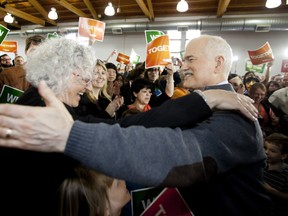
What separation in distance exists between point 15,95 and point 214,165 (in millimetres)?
2249

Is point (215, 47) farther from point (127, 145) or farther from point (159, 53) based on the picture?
point (159, 53)

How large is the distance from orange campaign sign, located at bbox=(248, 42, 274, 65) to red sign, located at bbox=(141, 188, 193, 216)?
5.32m

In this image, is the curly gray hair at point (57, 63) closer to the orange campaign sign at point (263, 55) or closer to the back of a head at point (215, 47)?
the back of a head at point (215, 47)

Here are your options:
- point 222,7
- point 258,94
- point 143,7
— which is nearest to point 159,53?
point 258,94

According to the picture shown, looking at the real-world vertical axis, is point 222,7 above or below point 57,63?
above

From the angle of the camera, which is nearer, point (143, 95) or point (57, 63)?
point (57, 63)

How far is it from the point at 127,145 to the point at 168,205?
1.06 m

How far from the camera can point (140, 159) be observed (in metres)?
0.60

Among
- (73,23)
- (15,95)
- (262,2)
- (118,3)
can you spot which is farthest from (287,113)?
(73,23)

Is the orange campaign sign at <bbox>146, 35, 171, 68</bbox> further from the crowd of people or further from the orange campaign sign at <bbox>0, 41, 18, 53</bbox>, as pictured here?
the orange campaign sign at <bbox>0, 41, 18, 53</bbox>

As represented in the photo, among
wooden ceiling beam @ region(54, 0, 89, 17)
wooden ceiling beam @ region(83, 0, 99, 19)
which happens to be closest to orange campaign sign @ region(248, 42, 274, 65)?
wooden ceiling beam @ region(83, 0, 99, 19)

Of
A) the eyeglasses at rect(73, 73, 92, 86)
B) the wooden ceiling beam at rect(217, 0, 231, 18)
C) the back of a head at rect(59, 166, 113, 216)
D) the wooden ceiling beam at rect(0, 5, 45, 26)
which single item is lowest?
the back of a head at rect(59, 166, 113, 216)

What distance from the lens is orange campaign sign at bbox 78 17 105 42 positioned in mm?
4469

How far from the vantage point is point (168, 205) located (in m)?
1.50
